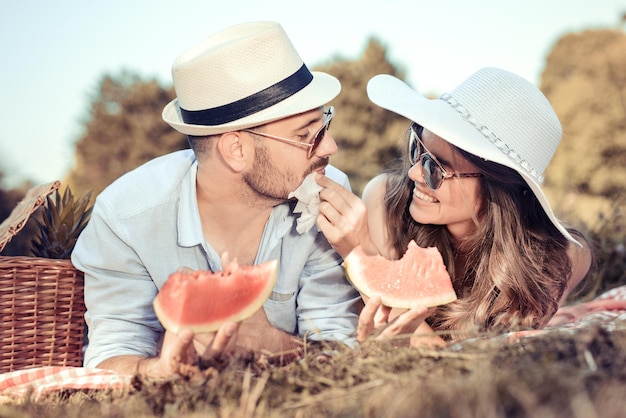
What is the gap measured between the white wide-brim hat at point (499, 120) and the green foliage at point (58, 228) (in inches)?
74.8

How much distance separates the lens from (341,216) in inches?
136

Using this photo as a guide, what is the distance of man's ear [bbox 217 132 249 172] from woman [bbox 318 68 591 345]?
432 mm

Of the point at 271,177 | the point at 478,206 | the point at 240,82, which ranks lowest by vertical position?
the point at 478,206

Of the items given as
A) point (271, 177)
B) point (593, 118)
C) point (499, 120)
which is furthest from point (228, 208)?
point (593, 118)

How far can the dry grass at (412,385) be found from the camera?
1727 millimetres

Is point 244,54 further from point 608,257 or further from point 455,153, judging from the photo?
point 608,257

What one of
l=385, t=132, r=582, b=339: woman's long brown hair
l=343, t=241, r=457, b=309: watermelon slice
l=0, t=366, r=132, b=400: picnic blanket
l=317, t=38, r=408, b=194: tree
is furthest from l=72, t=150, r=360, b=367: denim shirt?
l=317, t=38, r=408, b=194: tree

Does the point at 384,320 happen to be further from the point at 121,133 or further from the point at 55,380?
the point at 121,133

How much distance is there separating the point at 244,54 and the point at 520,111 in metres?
1.44

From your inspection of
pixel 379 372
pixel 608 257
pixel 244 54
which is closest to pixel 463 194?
pixel 244 54

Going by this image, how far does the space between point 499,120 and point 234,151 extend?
4.53 feet

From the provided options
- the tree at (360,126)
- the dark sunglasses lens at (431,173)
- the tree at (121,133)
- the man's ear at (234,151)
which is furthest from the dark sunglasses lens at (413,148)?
the tree at (121,133)

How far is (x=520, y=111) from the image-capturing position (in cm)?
362

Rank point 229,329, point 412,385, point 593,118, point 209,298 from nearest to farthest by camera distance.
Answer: point 412,385
point 229,329
point 209,298
point 593,118
